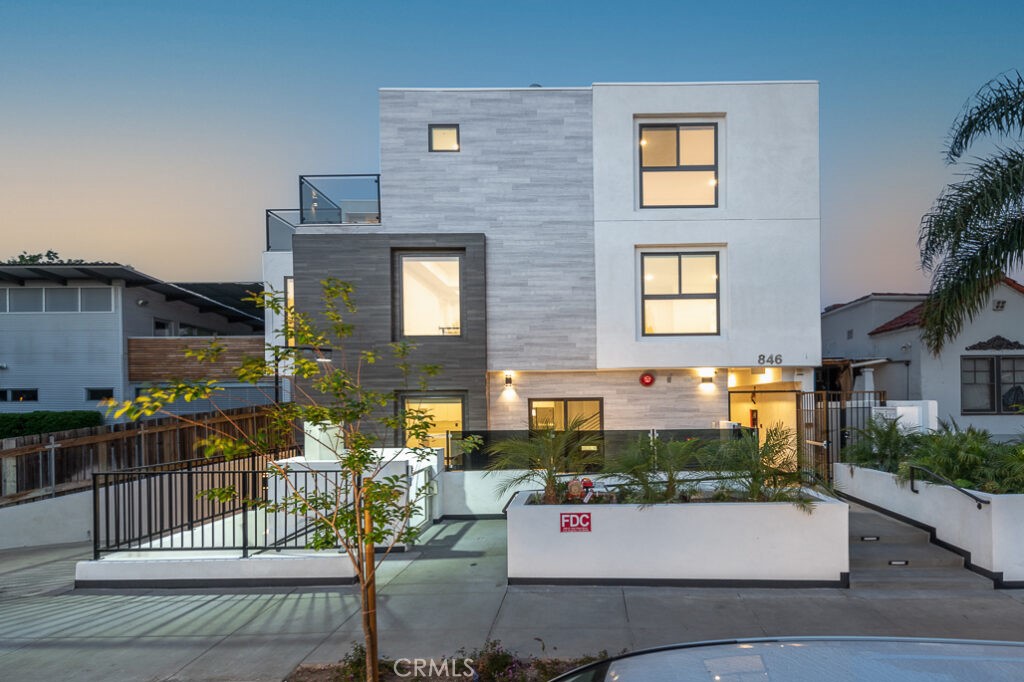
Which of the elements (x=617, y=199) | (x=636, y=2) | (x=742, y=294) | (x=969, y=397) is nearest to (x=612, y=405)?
(x=742, y=294)

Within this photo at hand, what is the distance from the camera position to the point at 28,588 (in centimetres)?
721

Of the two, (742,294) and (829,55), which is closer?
(742,294)

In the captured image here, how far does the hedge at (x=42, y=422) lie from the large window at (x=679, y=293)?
17.2 meters

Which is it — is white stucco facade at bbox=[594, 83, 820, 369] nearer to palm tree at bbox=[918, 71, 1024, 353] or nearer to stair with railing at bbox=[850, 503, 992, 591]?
palm tree at bbox=[918, 71, 1024, 353]

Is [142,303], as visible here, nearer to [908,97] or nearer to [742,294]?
[742,294]

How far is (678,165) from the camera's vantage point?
485 inches

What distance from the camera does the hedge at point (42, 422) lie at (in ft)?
52.9

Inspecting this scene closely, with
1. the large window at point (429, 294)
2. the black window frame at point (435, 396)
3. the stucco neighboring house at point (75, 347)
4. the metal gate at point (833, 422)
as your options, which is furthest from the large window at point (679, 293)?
the stucco neighboring house at point (75, 347)

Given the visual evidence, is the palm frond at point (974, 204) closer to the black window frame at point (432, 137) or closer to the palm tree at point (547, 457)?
the palm tree at point (547, 457)

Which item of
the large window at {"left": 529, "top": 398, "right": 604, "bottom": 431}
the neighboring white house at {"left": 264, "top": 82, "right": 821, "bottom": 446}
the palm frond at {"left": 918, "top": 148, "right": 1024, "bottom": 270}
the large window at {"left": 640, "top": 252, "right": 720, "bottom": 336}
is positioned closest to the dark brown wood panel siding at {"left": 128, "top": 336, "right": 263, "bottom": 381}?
the neighboring white house at {"left": 264, "top": 82, "right": 821, "bottom": 446}

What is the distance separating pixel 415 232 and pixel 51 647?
9.13 metres

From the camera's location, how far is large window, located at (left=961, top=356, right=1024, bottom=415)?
43.0 ft

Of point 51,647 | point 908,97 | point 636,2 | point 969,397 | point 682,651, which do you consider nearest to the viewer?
point 682,651
